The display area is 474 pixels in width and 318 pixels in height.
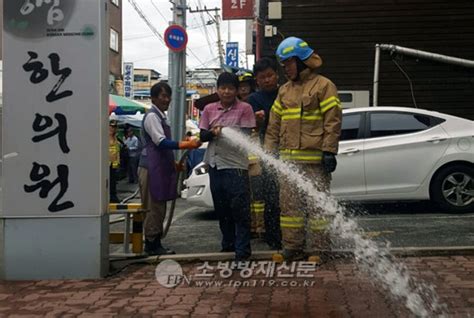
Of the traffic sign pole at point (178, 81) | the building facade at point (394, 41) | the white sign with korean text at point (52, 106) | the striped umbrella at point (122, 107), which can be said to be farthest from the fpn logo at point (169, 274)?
the striped umbrella at point (122, 107)

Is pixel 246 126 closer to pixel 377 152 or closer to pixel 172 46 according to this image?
pixel 377 152

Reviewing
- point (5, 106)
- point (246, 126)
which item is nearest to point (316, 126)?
point (246, 126)

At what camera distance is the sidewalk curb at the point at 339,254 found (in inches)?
227

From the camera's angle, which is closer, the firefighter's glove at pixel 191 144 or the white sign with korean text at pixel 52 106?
the white sign with korean text at pixel 52 106

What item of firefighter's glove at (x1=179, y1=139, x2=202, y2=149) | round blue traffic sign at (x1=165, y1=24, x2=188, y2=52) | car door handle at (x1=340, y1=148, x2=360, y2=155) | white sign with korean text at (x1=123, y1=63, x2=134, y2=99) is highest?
white sign with korean text at (x1=123, y1=63, x2=134, y2=99)

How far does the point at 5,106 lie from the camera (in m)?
5.31

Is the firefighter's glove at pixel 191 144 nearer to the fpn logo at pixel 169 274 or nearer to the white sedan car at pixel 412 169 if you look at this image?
the fpn logo at pixel 169 274

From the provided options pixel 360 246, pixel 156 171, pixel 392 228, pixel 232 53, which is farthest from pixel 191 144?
pixel 232 53

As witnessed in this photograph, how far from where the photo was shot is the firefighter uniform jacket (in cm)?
541

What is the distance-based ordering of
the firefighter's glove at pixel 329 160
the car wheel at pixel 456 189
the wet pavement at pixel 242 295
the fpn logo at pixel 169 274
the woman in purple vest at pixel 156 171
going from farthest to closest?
the car wheel at pixel 456 189, the woman in purple vest at pixel 156 171, the firefighter's glove at pixel 329 160, the fpn logo at pixel 169 274, the wet pavement at pixel 242 295

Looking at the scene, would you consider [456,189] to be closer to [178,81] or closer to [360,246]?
[360,246]

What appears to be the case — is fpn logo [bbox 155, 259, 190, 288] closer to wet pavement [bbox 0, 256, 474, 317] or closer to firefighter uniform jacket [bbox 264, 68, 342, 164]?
wet pavement [bbox 0, 256, 474, 317]

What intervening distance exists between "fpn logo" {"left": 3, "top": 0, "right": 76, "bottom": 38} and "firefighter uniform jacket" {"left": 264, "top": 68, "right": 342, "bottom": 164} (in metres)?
2.15

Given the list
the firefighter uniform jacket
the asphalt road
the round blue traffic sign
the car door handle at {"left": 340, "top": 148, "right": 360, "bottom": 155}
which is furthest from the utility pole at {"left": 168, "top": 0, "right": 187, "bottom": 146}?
the firefighter uniform jacket
